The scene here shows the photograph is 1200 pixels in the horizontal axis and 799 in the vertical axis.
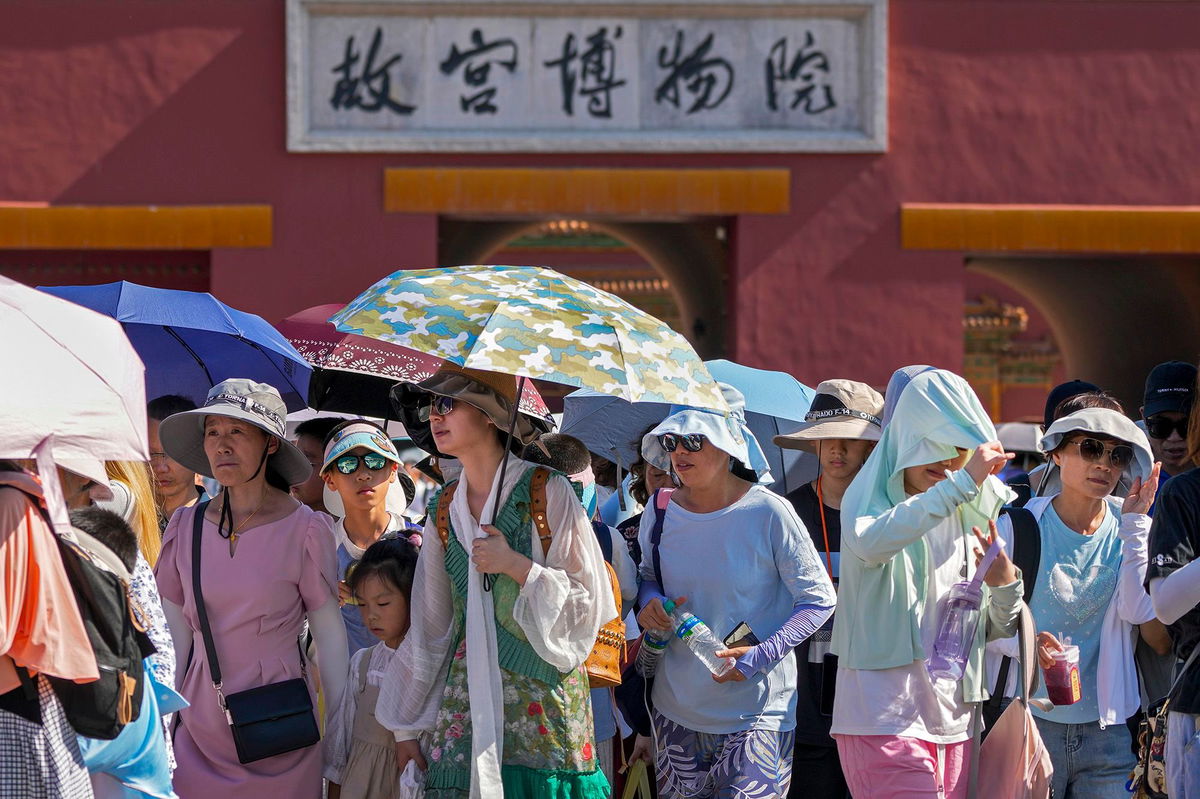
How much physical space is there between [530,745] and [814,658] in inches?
58.3

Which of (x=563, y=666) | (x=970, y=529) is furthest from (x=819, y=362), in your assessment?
(x=563, y=666)

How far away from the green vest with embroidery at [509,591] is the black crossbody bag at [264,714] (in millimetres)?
598

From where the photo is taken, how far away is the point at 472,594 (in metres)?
3.75

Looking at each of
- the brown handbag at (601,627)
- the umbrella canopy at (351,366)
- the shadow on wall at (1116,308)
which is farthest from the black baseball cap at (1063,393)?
the shadow on wall at (1116,308)

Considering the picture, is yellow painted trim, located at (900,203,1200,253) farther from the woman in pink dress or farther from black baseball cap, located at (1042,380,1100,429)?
the woman in pink dress

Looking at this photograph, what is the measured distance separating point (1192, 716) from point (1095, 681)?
2.94 feet

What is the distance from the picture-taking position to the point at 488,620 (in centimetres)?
373

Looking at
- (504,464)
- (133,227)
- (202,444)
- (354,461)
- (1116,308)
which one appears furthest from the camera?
(1116,308)

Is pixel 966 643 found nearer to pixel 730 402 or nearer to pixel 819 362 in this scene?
pixel 730 402

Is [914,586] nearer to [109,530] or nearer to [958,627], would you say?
[958,627]

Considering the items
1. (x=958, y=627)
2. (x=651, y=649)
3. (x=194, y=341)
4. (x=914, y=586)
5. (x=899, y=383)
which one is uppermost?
(x=194, y=341)

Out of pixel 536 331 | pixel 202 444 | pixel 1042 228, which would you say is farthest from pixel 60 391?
pixel 1042 228

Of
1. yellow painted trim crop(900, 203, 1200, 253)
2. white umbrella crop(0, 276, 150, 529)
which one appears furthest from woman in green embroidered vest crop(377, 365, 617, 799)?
yellow painted trim crop(900, 203, 1200, 253)

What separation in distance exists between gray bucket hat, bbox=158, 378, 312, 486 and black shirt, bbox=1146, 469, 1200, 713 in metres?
2.32
